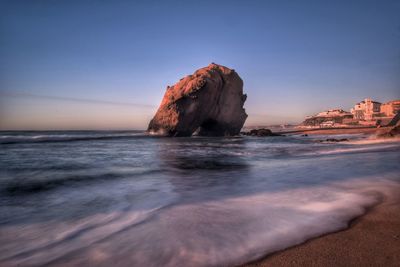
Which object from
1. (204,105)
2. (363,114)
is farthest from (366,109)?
(204,105)

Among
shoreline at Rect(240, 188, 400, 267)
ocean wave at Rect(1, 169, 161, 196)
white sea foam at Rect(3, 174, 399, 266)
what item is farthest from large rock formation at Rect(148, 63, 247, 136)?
shoreline at Rect(240, 188, 400, 267)

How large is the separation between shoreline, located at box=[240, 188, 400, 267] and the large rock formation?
27.4 meters

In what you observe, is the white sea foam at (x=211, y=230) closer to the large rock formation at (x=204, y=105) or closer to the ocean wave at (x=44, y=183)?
the ocean wave at (x=44, y=183)

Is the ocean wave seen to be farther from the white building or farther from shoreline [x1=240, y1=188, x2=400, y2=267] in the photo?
the white building

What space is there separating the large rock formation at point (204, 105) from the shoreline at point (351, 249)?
27.4m

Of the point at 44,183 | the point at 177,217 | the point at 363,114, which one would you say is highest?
the point at 363,114

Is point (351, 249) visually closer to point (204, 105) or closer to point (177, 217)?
point (177, 217)

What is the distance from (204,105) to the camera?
30609 millimetres

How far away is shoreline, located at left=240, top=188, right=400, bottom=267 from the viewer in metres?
1.54

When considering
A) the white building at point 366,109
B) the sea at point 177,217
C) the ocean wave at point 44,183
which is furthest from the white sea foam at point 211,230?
the white building at point 366,109

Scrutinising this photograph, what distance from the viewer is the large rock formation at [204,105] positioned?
29.5m

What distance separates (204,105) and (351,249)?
2923 cm

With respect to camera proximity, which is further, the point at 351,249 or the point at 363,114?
the point at 363,114

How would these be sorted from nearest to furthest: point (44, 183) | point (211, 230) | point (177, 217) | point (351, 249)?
point (351, 249)
point (211, 230)
point (177, 217)
point (44, 183)
